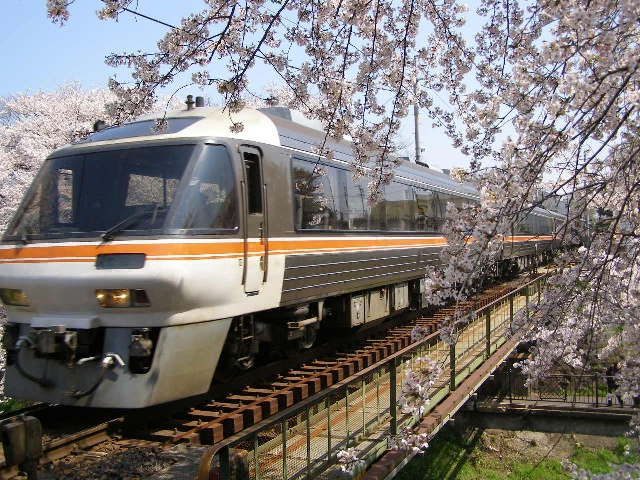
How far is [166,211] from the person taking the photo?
578 centimetres

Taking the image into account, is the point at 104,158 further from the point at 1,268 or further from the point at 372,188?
the point at 372,188

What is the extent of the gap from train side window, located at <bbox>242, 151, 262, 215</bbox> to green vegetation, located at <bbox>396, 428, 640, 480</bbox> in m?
7.51

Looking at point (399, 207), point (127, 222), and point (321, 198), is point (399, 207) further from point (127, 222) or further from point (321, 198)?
point (127, 222)

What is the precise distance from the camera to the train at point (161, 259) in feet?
18.0

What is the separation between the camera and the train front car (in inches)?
215

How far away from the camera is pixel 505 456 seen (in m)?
14.6

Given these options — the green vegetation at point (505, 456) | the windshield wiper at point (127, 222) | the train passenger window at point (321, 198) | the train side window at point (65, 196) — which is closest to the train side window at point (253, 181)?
the train passenger window at point (321, 198)

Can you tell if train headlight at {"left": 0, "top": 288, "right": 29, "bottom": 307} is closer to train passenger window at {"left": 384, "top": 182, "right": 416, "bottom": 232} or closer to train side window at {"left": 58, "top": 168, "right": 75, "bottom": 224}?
train side window at {"left": 58, "top": 168, "right": 75, "bottom": 224}

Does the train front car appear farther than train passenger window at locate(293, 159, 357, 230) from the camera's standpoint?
No

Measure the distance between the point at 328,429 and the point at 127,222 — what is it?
2.56 metres

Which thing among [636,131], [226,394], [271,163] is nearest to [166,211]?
[271,163]

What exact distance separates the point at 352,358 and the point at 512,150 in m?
5.30

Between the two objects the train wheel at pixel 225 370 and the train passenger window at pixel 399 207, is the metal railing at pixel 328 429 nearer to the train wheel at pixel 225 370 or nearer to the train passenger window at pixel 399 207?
the train wheel at pixel 225 370

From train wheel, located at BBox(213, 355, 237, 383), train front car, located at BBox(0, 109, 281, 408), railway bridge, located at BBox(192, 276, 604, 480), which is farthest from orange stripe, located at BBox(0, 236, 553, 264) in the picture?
railway bridge, located at BBox(192, 276, 604, 480)
